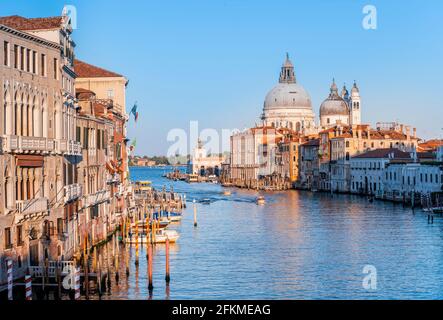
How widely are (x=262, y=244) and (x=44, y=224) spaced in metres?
11.0

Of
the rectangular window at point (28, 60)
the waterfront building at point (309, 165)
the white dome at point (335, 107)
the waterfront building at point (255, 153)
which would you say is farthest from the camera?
the white dome at point (335, 107)

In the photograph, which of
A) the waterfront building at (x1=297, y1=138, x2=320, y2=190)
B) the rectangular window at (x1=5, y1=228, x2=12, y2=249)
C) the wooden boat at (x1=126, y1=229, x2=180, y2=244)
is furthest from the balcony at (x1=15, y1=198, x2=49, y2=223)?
the waterfront building at (x1=297, y1=138, x2=320, y2=190)

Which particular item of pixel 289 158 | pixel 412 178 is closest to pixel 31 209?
pixel 412 178

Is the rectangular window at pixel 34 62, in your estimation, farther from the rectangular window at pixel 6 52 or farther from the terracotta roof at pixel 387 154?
the terracotta roof at pixel 387 154

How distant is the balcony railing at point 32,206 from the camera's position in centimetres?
1533

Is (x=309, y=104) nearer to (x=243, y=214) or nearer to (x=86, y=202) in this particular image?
(x=243, y=214)

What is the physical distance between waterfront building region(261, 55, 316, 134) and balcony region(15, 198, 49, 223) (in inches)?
3667

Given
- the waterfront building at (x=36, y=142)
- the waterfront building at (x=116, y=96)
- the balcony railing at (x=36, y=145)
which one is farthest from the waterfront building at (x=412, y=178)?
the balcony railing at (x=36, y=145)

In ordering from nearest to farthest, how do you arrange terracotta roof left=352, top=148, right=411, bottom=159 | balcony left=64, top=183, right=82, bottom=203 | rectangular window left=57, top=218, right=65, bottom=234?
1. rectangular window left=57, top=218, right=65, bottom=234
2. balcony left=64, top=183, right=82, bottom=203
3. terracotta roof left=352, top=148, right=411, bottom=159

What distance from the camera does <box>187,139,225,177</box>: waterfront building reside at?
425 feet

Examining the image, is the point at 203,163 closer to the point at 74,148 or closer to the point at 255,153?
the point at 255,153

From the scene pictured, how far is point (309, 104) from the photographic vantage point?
11356 centimetres

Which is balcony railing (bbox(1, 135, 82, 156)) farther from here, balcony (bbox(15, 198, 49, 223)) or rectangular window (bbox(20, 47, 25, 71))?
rectangular window (bbox(20, 47, 25, 71))

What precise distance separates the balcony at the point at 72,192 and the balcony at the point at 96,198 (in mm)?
1409
